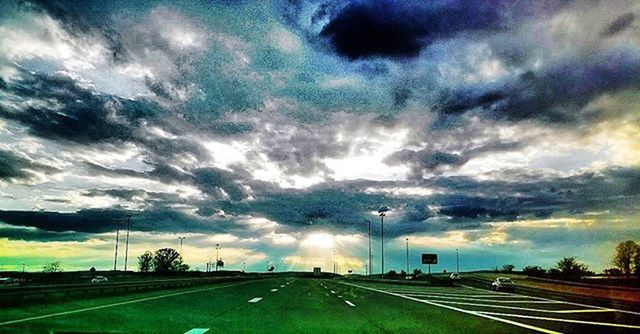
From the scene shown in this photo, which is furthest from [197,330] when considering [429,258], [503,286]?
[429,258]

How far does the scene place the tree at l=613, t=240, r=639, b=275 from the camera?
374 feet

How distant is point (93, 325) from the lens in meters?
11.1

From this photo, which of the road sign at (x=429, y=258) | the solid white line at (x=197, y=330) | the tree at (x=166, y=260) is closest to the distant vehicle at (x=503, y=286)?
the solid white line at (x=197, y=330)

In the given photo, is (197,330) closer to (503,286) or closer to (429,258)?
(503,286)

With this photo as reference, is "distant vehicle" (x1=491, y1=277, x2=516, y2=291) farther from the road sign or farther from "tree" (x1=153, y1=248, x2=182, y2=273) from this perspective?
"tree" (x1=153, y1=248, x2=182, y2=273)

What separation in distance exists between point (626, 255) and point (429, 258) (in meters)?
45.7

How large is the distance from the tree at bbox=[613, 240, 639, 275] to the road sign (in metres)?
41.6

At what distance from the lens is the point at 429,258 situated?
364 ft

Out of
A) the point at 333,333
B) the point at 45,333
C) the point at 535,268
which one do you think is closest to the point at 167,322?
the point at 45,333

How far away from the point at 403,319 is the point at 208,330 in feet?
17.5

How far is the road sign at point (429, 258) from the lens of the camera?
110062 mm

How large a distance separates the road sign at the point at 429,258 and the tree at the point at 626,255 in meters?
41.6

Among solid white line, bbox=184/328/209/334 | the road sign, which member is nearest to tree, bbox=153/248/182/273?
the road sign

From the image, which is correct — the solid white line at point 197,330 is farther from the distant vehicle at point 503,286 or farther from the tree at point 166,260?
the tree at point 166,260
